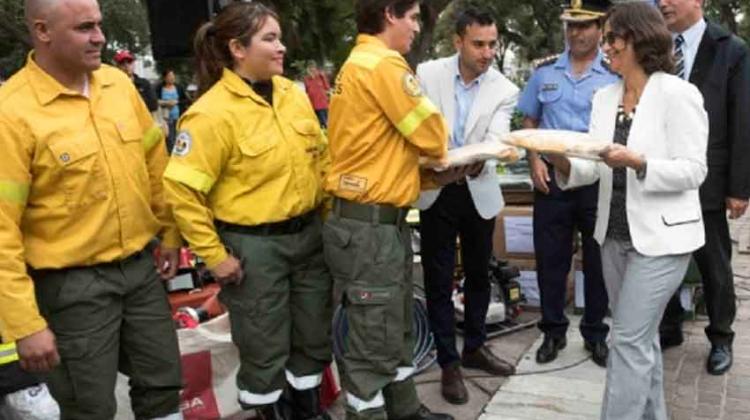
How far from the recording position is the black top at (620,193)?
296cm

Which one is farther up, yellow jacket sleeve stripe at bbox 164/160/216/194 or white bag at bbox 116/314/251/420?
yellow jacket sleeve stripe at bbox 164/160/216/194

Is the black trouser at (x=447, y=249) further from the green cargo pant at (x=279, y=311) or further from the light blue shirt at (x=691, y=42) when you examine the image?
the light blue shirt at (x=691, y=42)

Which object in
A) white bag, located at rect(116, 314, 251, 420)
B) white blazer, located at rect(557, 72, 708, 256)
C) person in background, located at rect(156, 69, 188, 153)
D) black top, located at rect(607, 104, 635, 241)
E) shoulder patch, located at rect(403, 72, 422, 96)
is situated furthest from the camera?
person in background, located at rect(156, 69, 188, 153)

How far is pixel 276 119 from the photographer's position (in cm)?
→ 306

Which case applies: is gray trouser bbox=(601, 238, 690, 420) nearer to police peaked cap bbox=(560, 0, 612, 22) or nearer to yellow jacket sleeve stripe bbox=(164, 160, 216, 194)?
police peaked cap bbox=(560, 0, 612, 22)

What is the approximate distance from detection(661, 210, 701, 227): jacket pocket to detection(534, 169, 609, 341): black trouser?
1160 mm

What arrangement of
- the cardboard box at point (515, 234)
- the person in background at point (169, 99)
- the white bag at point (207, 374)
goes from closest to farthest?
the white bag at point (207, 374), the cardboard box at point (515, 234), the person in background at point (169, 99)

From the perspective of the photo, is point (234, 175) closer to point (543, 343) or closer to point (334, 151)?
point (334, 151)

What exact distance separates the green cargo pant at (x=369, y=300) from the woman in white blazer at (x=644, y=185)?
0.83m

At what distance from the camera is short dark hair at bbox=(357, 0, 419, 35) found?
2.93 meters

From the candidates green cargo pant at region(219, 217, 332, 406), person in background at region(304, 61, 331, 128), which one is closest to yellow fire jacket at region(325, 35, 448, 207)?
green cargo pant at region(219, 217, 332, 406)

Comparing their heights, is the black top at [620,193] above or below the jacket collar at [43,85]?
below

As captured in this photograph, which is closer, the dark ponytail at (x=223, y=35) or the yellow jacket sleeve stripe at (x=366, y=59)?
the yellow jacket sleeve stripe at (x=366, y=59)

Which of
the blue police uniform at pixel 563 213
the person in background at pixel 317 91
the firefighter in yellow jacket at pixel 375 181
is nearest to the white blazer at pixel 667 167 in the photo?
the firefighter in yellow jacket at pixel 375 181
